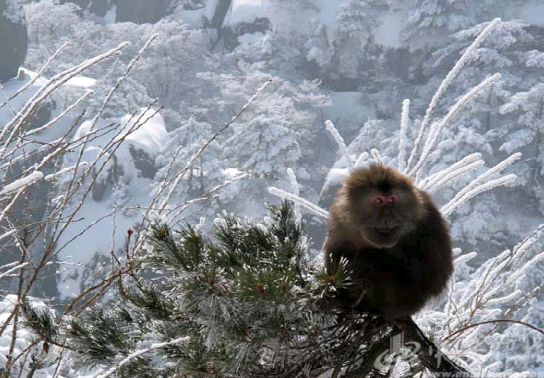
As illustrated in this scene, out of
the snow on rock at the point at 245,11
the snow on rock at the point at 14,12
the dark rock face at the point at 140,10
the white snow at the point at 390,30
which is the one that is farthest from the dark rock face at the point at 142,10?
the white snow at the point at 390,30

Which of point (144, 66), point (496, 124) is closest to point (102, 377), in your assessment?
point (496, 124)

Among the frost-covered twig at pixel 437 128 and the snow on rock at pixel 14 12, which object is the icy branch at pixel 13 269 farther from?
the snow on rock at pixel 14 12

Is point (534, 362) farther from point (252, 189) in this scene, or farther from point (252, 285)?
point (252, 189)

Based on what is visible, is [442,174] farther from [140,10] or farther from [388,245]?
[140,10]

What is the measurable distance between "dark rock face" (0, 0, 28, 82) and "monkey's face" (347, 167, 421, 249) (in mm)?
14818

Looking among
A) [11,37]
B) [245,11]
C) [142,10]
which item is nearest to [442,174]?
[11,37]

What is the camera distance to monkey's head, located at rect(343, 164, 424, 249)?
40.8 inches

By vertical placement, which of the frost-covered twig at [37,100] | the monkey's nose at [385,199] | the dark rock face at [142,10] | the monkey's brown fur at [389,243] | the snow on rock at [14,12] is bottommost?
the dark rock face at [142,10]

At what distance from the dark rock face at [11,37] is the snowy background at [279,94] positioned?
0.04 metres

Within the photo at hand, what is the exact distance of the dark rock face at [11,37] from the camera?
14.6 meters

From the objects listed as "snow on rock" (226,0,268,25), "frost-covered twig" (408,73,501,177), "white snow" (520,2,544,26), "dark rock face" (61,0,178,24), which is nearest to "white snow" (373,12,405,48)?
"white snow" (520,2,544,26)

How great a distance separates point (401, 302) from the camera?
39.2 inches

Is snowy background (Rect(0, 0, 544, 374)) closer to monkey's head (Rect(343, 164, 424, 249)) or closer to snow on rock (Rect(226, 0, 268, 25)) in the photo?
snow on rock (Rect(226, 0, 268, 25))

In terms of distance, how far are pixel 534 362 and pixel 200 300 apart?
5649mm
